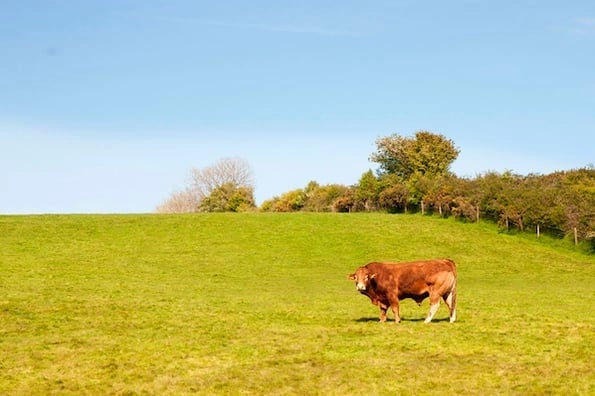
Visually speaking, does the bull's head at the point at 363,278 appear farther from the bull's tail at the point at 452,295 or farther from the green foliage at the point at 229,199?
the green foliage at the point at 229,199

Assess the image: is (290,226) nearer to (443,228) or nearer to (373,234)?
(373,234)

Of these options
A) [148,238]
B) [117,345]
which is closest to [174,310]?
[117,345]

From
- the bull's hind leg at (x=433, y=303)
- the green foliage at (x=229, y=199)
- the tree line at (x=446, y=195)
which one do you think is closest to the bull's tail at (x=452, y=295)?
the bull's hind leg at (x=433, y=303)

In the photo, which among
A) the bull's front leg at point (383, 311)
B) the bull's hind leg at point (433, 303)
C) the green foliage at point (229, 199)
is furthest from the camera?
the green foliage at point (229, 199)

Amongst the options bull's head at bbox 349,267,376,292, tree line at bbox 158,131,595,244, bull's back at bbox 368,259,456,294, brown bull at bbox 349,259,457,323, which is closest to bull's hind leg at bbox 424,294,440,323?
brown bull at bbox 349,259,457,323

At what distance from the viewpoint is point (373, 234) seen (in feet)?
207

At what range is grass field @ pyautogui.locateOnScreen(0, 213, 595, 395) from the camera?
42.9 feet

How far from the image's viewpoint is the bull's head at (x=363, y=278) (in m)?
19.0

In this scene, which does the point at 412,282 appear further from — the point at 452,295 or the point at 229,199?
the point at 229,199

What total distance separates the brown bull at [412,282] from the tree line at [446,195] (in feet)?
143

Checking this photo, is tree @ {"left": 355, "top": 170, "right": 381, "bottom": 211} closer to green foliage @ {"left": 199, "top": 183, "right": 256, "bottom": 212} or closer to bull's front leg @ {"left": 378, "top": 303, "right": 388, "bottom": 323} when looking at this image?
green foliage @ {"left": 199, "top": 183, "right": 256, "bottom": 212}

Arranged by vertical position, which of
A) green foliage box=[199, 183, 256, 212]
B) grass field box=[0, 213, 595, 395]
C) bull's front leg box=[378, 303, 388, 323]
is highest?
green foliage box=[199, 183, 256, 212]

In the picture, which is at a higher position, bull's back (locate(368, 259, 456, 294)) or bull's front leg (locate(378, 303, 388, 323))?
bull's back (locate(368, 259, 456, 294))

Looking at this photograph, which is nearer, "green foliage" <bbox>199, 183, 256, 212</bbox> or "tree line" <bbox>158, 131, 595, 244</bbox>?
"tree line" <bbox>158, 131, 595, 244</bbox>
